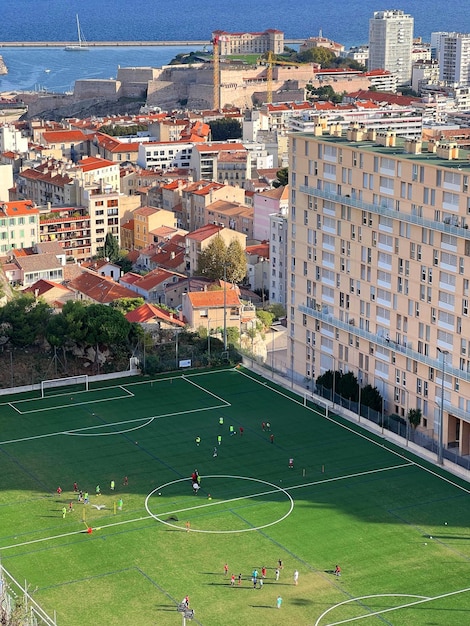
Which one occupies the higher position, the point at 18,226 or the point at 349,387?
the point at 18,226

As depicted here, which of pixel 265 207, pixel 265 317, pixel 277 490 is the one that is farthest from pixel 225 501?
pixel 265 207

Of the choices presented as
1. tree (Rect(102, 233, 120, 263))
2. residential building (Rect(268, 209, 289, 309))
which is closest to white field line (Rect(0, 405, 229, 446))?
residential building (Rect(268, 209, 289, 309))

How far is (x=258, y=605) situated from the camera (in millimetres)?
46250

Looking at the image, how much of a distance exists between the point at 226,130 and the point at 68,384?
344 ft

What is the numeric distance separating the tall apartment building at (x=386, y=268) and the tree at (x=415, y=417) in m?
0.29

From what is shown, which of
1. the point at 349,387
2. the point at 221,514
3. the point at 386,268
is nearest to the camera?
the point at 221,514

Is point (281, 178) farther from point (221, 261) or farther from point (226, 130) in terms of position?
point (226, 130)

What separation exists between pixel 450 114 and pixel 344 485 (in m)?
114

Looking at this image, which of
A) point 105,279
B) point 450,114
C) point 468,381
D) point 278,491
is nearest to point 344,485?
point 278,491

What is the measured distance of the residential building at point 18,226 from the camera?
10531 cm

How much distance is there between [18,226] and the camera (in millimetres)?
106188

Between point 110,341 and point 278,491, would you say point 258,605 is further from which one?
point 110,341

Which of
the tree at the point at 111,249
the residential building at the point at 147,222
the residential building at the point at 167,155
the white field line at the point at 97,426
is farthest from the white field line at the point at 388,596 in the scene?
the residential building at the point at 167,155

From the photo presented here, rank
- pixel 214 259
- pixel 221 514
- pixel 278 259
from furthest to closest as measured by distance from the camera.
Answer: pixel 214 259, pixel 278 259, pixel 221 514
